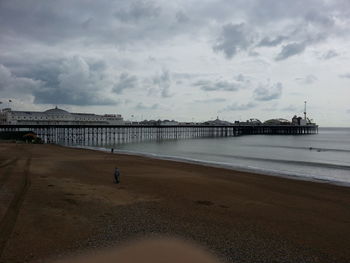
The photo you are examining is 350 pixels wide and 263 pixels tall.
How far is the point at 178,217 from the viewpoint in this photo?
27.4ft

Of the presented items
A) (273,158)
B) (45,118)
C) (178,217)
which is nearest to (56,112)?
(45,118)

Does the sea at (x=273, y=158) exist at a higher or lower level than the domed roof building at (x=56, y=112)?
lower

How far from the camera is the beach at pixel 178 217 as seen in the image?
6.22 meters

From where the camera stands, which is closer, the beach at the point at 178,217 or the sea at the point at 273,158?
Result: the beach at the point at 178,217

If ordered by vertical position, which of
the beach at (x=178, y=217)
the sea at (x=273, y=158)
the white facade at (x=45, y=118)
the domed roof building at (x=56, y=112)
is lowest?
the sea at (x=273, y=158)

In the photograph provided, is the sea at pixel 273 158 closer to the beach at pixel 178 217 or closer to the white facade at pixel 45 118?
the beach at pixel 178 217

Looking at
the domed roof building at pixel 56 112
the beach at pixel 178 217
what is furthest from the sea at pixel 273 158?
the domed roof building at pixel 56 112

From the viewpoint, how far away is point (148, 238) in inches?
265

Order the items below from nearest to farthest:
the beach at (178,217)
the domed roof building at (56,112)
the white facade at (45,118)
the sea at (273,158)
A: the beach at (178,217) < the sea at (273,158) < the white facade at (45,118) < the domed roof building at (56,112)

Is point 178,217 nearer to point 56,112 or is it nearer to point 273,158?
point 273,158

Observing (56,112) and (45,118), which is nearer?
(45,118)

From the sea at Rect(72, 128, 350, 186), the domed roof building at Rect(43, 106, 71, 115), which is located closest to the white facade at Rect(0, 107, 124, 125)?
the domed roof building at Rect(43, 106, 71, 115)

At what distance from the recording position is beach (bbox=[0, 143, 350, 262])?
6223 millimetres

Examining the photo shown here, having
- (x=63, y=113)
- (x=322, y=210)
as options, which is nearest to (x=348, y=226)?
(x=322, y=210)
